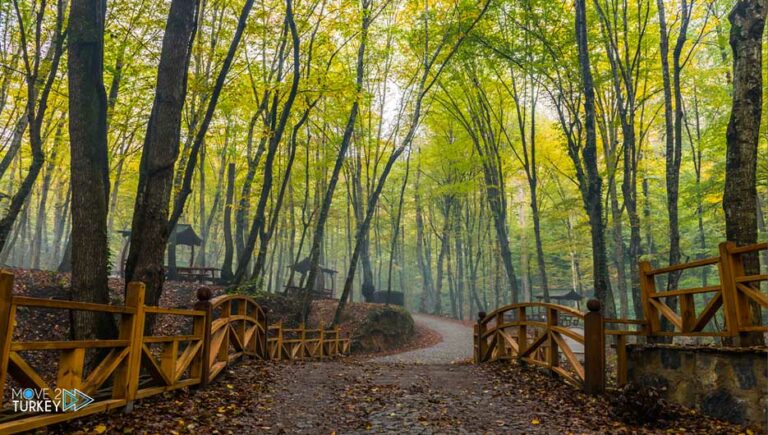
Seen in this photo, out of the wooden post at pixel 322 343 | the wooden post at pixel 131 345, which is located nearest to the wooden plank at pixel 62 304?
the wooden post at pixel 131 345

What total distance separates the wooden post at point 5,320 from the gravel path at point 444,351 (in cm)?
1185

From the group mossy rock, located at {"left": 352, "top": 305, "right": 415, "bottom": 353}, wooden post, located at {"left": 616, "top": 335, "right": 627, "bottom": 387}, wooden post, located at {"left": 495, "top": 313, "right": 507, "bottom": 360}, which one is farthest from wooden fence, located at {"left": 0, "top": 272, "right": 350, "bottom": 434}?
mossy rock, located at {"left": 352, "top": 305, "right": 415, "bottom": 353}

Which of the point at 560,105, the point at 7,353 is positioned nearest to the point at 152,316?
the point at 7,353

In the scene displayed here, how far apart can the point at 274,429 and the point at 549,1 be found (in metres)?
12.2

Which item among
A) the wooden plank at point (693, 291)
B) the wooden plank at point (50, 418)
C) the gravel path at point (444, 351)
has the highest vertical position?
the wooden plank at point (693, 291)

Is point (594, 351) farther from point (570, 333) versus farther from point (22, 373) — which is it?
point (22, 373)

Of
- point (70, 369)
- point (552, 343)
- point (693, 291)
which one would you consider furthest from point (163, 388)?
point (693, 291)

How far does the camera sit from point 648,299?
6531 mm

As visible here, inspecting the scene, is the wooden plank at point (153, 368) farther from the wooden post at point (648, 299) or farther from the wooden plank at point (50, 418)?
the wooden post at point (648, 299)

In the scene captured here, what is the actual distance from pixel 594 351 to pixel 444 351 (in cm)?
1191

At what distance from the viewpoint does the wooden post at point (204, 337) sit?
19.0ft

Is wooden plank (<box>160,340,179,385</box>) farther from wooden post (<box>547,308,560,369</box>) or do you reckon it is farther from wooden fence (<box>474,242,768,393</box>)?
wooden post (<box>547,308,560,369</box>)

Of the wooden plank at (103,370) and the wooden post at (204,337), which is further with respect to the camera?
the wooden post at (204,337)

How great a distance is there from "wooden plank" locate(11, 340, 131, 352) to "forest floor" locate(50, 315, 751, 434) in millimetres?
666
